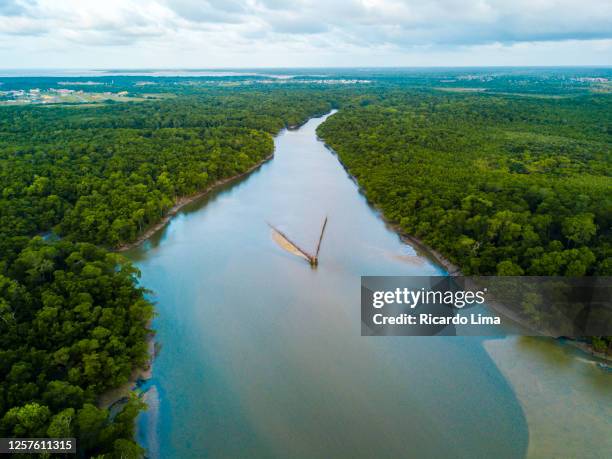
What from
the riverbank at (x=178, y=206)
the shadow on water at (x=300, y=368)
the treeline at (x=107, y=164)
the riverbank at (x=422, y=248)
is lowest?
the shadow on water at (x=300, y=368)

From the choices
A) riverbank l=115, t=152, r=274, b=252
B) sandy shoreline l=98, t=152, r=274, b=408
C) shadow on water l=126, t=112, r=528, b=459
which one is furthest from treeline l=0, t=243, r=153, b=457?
riverbank l=115, t=152, r=274, b=252

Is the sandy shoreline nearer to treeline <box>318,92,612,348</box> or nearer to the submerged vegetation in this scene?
the submerged vegetation

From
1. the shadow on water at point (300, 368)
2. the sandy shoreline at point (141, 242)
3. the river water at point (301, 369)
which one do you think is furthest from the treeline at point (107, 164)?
the river water at point (301, 369)

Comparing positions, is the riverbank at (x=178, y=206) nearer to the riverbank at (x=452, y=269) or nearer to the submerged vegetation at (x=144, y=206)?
the submerged vegetation at (x=144, y=206)

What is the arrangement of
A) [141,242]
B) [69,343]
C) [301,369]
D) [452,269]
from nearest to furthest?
[69,343] < [301,369] < [452,269] < [141,242]

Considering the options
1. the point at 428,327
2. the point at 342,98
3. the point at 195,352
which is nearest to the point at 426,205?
the point at 428,327

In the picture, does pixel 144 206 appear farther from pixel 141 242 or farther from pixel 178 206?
pixel 178 206

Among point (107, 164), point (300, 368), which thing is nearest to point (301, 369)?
point (300, 368)
